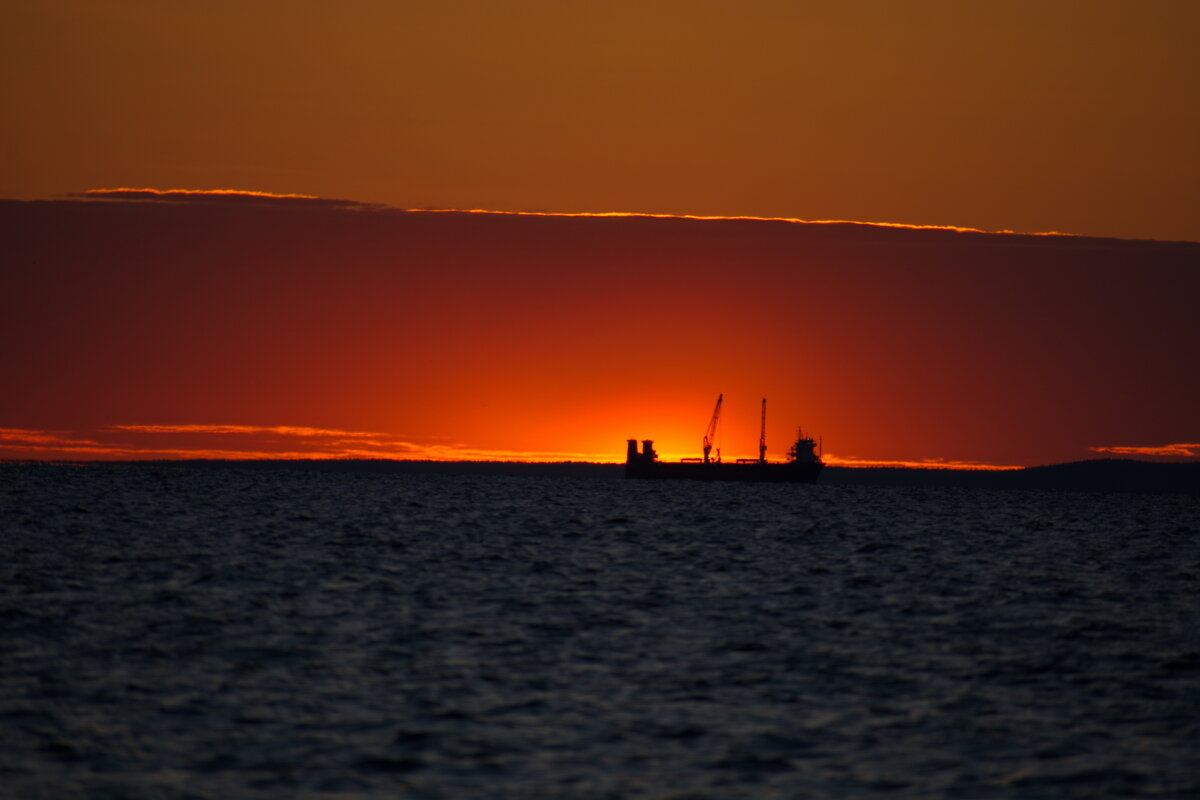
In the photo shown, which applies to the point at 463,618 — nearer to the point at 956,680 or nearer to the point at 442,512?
the point at 956,680

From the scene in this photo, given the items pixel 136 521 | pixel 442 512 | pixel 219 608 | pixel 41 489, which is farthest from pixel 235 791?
pixel 41 489

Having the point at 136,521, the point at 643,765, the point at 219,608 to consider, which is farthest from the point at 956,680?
the point at 136,521

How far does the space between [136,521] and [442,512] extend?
31.8 m

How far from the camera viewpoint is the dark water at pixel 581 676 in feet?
78.0

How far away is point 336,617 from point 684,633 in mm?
9911

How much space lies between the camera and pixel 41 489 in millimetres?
149500

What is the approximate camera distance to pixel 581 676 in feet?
105

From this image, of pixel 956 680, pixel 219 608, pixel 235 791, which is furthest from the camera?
pixel 219 608

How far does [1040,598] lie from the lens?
51000 millimetres

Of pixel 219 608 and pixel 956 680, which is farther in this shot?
pixel 219 608

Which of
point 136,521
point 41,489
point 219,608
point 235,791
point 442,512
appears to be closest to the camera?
point 235,791

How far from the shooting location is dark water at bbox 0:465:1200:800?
23.8 m

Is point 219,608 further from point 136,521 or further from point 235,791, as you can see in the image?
point 136,521

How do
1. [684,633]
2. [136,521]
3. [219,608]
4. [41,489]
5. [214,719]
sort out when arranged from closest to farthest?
[214,719] < [684,633] < [219,608] < [136,521] < [41,489]
